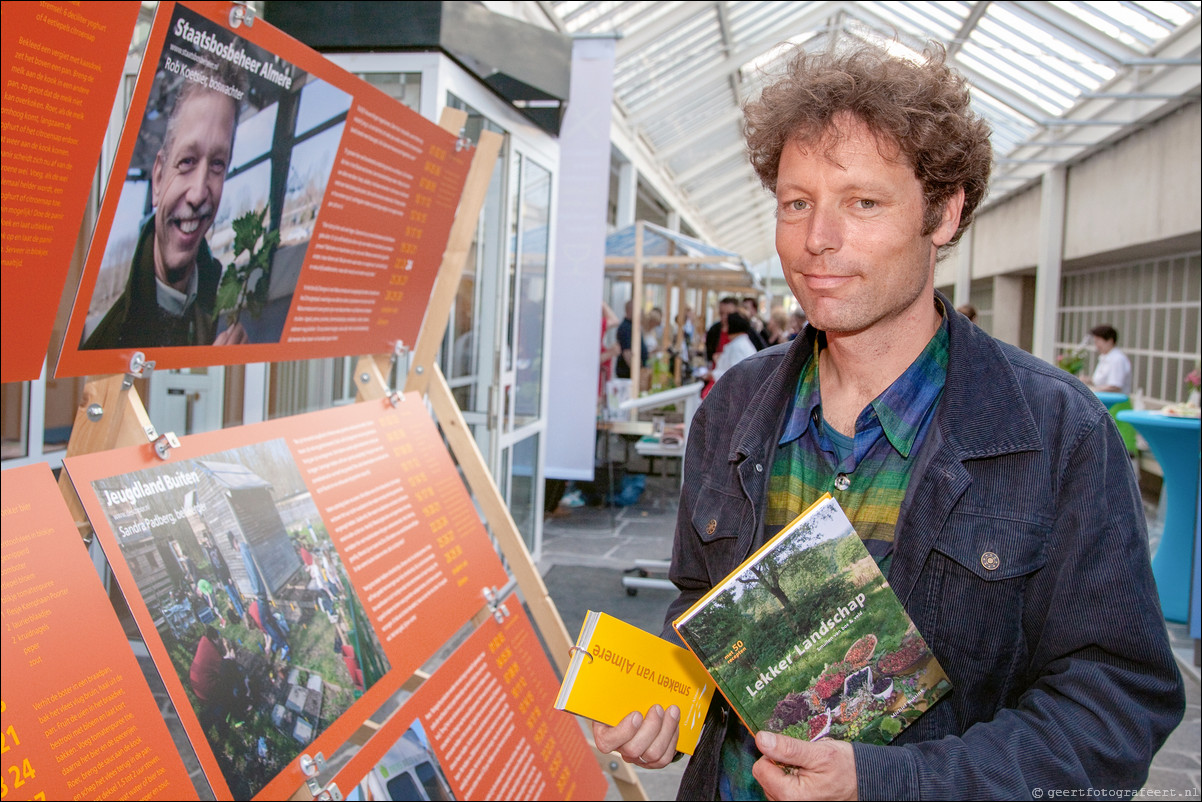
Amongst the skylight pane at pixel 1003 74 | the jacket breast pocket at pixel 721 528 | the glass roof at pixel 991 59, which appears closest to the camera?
the jacket breast pocket at pixel 721 528

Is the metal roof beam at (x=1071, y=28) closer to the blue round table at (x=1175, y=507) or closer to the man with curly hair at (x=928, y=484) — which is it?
the blue round table at (x=1175, y=507)

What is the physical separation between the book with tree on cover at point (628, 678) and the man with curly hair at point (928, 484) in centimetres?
3

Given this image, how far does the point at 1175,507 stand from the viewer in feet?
16.6

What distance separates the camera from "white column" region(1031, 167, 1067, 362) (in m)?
14.0

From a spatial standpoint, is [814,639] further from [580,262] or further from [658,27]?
[658,27]

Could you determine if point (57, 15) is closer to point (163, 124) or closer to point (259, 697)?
point (163, 124)

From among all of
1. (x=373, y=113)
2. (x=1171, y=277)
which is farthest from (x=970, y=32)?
(x=373, y=113)

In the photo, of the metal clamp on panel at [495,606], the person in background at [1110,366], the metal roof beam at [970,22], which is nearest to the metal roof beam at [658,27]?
the metal roof beam at [970,22]

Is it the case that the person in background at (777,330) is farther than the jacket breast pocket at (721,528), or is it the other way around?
the person in background at (777,330)

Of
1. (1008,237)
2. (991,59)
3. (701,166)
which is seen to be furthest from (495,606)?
(701,166)

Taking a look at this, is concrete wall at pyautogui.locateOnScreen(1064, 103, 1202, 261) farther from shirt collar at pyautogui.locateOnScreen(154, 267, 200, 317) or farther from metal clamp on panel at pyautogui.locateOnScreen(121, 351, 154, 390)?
metal clamp on panel at pyautogui.locateOnScreen(121, 351, 154, 390)

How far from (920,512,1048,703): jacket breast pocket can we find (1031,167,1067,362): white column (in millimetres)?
14538

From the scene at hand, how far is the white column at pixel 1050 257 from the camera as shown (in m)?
14.0

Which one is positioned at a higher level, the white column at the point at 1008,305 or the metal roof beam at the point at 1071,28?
the metal roof beam at the point at 1071,28
